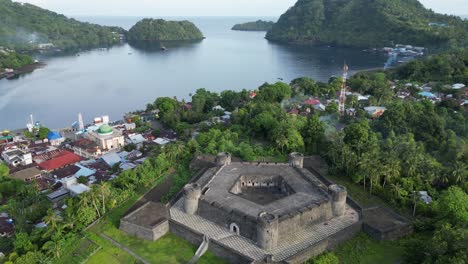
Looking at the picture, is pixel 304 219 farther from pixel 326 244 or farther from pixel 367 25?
pixel 367 25

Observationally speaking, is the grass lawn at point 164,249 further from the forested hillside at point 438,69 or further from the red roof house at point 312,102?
the forested hillside at point 438,69

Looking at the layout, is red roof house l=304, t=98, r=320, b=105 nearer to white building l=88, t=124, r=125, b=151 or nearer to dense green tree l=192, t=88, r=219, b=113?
dense green tree l=192, t=88, r=219, b=113

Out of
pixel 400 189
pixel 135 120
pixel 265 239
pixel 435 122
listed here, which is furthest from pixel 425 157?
pixel 135 120

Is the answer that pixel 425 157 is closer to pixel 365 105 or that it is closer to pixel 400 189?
pixel 400 189

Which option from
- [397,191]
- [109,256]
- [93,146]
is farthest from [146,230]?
[93,146]

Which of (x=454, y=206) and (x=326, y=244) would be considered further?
(x=454, y=206)

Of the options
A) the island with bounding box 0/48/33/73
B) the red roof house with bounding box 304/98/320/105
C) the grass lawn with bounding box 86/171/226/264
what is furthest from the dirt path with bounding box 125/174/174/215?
the island with bounding box 0/48/33/73
